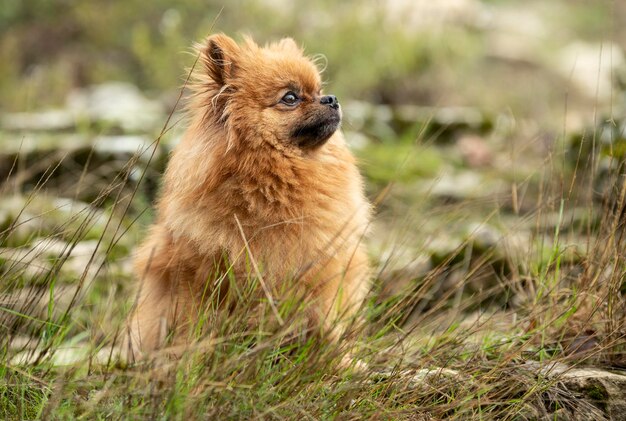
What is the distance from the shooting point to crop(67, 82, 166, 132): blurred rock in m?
7.25

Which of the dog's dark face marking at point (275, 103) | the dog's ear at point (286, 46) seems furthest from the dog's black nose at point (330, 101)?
the dog's ear at point (286, 46)

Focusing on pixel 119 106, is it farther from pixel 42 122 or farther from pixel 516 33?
pixel 516 33

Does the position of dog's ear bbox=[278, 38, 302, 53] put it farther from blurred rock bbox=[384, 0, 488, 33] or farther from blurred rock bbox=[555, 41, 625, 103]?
blurred rock bbox=[555, 41, 625, 103]

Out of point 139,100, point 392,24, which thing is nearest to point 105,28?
point 139,100

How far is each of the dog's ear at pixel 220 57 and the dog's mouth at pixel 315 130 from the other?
0.41 meters

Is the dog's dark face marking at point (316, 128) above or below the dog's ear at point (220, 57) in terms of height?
below

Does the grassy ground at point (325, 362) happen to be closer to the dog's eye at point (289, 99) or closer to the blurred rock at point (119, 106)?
the dog's eye at point (289, 99)

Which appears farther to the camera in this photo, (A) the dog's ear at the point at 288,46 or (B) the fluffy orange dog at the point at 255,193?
(A) the dog's ear at the point at 288,46

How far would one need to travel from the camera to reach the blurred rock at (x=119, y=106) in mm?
7250

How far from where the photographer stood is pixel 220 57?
3.17m

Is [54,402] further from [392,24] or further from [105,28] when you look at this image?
[105,28]

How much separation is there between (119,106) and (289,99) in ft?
19.0

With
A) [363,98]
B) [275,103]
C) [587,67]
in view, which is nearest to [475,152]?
[363,98]

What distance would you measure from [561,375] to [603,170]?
3.23 m
